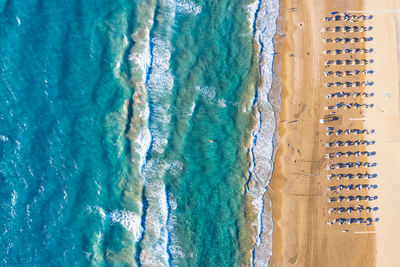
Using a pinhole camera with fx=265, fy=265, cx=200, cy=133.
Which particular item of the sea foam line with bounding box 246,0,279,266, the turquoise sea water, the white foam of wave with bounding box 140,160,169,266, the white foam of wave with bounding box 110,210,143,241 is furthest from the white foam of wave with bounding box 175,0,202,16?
the white foam of wave with bounding box 110,210,143,241

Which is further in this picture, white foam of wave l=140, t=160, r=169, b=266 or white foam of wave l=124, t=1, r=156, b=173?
white foam of wave l=124, t=1, r=156, b=173

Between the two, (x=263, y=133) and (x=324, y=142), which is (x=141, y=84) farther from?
(x=324, y=142)

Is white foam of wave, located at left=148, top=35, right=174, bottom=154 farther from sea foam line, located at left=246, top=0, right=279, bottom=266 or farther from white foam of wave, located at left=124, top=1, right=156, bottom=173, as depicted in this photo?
sea foam line, located at left=246, top=0, right=279, bottom=266

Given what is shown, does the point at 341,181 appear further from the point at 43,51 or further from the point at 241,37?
the point at 43,51

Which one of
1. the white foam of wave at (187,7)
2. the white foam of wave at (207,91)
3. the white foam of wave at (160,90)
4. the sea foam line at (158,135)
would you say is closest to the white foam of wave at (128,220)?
the sea foam line at (158,135)

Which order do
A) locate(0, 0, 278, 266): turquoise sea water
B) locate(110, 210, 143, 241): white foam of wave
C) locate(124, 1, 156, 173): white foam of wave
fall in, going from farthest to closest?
locate(124, 1, 156, 173): white foam of wave, locate(110, 210, 143, 241): white foam of wave, locate(0, 0, 278, 266): turquoise sea water

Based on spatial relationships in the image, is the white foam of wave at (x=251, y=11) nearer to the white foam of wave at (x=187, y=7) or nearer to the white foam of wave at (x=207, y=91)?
the white foam of wave at (x=187, y=7)

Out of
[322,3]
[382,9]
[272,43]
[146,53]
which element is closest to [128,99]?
[146,53]
